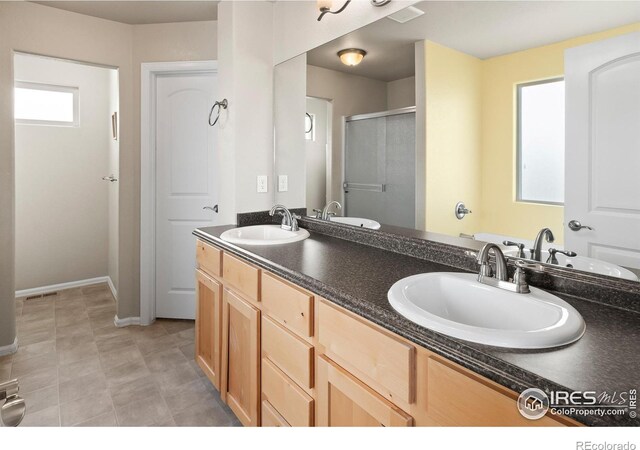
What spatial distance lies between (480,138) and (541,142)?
0.71ft

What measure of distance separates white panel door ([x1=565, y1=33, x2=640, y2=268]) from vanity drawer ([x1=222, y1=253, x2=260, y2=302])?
3.74 feet

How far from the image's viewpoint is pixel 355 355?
3.62 feet

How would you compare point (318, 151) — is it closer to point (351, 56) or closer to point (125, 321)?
point (351, 56)

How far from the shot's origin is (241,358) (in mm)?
1782

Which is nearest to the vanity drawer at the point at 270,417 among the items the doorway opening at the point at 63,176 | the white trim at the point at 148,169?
the white trim at the point at 148,169

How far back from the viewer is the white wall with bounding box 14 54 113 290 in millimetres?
3832

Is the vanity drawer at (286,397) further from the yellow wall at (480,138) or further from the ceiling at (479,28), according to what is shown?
the ceiling at (479,28)

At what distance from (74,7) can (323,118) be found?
2052 mm

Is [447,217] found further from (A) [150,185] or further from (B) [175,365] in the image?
(A) [150,185]

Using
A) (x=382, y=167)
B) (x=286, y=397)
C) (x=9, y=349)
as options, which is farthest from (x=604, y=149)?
(x=9, y=349)

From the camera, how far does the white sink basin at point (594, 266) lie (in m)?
1.07

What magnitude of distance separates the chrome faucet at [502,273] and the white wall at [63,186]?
4.24 metres

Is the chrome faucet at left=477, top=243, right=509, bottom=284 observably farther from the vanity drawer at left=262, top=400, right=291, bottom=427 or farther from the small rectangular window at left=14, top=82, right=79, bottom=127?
the small rectangular window at left=14, top=82, right=79, bottom=127

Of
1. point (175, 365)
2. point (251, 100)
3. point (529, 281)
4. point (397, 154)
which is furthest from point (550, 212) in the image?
point (175, 365)
